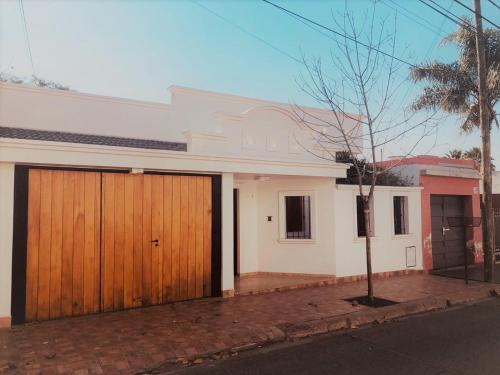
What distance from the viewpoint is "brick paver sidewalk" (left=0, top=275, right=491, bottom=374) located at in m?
4.67

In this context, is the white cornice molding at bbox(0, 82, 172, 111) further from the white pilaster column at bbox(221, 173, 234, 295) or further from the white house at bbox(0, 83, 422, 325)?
the white pilaster column at bbox(221, 173, 234, 295)

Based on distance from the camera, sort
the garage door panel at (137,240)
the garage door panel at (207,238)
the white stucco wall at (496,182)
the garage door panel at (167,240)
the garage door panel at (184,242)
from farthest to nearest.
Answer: the white stucco wall at (496,182), the garage door panel at (207,238), the garage door panel at (184,242), the garage door panel at (167,240), the garage door panel at (137,240)

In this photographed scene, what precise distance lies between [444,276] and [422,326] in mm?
5007

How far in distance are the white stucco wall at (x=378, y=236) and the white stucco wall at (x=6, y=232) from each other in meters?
6.88

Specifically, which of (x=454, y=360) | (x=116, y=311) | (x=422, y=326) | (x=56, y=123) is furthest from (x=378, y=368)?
(x=56, y=123)

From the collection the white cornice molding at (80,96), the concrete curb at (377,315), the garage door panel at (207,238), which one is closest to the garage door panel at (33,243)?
the garage door panel at (207,238)

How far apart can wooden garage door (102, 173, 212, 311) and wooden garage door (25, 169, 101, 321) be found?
225 mm

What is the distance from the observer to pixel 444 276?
34.7 feet

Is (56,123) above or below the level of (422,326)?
above

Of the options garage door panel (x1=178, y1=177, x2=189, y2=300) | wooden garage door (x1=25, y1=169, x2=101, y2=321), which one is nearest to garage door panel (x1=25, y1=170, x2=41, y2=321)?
wooden garage door (x1=25, y1=169, x2=101, y2=321)

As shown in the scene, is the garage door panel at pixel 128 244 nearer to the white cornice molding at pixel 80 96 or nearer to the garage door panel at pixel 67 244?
the garage door panel at pixel 67 244

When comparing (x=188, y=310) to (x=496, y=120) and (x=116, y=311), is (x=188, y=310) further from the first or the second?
(x=496, y=120)

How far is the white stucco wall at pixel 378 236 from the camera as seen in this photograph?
380 inches

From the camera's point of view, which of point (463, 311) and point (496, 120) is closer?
point (463, 311)
